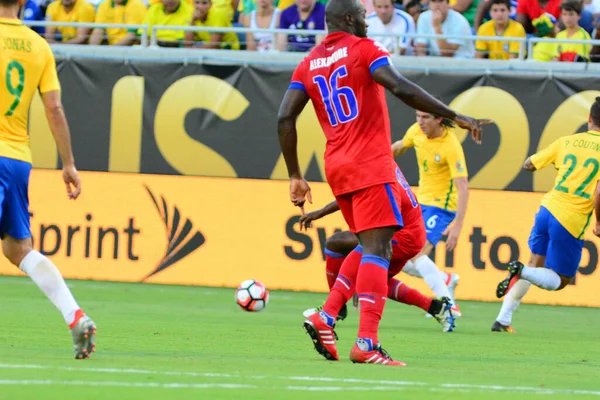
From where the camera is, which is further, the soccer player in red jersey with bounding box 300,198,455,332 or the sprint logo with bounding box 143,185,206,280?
the sprint logo with bounding box 143,185,206,280

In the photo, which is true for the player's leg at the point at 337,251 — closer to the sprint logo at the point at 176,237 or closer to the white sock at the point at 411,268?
the white sock at the point at 411,268

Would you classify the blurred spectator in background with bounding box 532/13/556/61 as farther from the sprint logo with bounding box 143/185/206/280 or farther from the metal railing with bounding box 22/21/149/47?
the metal railing with bounding box 22/21/149/47

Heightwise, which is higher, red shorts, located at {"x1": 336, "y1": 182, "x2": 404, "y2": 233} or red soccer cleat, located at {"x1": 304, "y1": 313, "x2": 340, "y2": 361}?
red shorts, located at {"x1": 336, "y1": 182, "x2": 404, "y2": 233}

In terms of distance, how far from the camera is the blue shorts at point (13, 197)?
22.8 feet

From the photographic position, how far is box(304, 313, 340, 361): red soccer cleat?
24.8 ft

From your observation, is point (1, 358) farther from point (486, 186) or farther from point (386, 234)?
point (486, 186)

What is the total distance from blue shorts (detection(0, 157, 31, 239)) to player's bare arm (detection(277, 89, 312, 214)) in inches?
66.6

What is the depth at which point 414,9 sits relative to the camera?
742 inches

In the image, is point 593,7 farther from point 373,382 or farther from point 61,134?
point 373,382

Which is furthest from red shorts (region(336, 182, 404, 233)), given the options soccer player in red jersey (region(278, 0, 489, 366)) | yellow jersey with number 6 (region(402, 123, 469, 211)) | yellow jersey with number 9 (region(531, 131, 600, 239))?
yellow jersey with number 6 (region(402, 123, 469, 211))

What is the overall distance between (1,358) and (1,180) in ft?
3.39

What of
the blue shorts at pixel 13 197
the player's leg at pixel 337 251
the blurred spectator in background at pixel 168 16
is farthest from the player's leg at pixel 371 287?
the blurred spectator in background at pixel 168 16

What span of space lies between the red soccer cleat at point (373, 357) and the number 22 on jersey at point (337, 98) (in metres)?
1.45

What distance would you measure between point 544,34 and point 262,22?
4318 mm
